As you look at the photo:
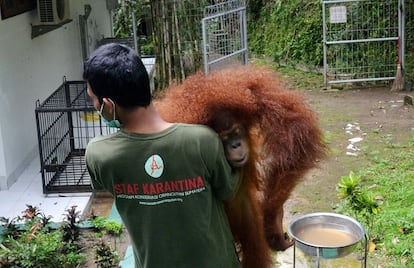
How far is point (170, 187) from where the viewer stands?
163 cm

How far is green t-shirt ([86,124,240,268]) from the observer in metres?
1.61

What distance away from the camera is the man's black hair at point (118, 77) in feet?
5.15

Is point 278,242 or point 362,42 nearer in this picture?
point 278,242

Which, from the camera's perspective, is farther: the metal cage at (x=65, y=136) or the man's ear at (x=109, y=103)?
the metal cage at (x=65, y=136)

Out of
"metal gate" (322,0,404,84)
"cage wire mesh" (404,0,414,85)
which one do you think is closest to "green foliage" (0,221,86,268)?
"metal gate" (322,0,404,84)

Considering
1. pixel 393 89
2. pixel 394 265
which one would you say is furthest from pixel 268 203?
pixel 393 89

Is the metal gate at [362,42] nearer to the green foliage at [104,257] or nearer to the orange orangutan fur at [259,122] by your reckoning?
the green foliage at [104,257]

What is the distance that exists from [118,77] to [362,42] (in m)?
7.76

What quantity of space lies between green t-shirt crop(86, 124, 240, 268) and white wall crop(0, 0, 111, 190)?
3.34 meters

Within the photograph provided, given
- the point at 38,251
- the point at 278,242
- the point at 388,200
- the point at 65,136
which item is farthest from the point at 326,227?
the point at 65,136

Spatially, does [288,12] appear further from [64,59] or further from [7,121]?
[7,121]

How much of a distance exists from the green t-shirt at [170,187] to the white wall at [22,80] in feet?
11.0

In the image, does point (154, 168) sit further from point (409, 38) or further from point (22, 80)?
point (409, 38)

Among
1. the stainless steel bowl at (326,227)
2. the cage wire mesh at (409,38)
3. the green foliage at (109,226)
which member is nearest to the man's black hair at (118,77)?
the stainless steel bowl at (326,227)
